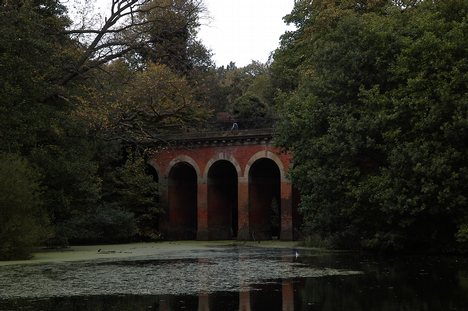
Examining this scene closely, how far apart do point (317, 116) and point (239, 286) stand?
12.3 metres

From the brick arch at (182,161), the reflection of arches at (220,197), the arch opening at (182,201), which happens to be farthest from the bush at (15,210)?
the arch opening at (182,201)

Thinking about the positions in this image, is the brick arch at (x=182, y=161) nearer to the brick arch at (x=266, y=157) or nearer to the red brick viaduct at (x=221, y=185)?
the red brick viaduct at (x=221, y=185)

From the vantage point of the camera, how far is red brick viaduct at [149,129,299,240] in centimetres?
3803

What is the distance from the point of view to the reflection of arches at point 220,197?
4091 centimetres

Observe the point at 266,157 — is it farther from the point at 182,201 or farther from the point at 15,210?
the point at 15,210

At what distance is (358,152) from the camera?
2139cm

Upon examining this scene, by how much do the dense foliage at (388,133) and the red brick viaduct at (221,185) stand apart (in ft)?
41.2

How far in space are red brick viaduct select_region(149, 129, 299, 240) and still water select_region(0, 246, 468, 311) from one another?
66.8ft

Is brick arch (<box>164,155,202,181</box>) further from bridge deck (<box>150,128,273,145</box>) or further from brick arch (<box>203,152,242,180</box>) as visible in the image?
bridge deck (<box>150,128,273,145</box>)

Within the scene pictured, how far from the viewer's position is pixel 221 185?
42438 mm

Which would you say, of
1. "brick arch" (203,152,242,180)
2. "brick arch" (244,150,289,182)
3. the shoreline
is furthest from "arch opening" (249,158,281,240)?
the shoreline

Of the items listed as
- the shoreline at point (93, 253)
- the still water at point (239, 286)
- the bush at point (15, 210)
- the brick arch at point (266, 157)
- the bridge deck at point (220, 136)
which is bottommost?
the shoreline at point (93, 253)

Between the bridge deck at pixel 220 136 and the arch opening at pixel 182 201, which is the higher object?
the bridge deck at pixel 220 136

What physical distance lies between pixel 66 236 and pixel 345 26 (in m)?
15.4
